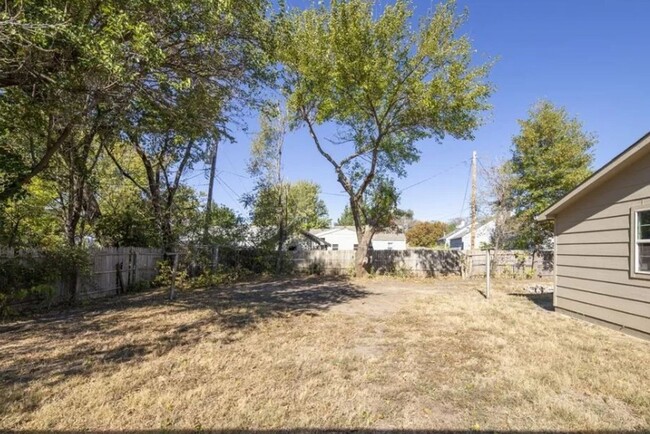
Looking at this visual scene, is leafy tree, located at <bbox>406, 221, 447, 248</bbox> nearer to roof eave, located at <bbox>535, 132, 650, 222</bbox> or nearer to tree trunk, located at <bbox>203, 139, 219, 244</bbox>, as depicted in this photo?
tree trunk, located at <bbox>203, 139, 219, 244</bbox>

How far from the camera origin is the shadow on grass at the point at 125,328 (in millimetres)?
4223

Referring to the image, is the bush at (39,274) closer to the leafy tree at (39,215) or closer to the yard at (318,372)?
the yard at (318,372)

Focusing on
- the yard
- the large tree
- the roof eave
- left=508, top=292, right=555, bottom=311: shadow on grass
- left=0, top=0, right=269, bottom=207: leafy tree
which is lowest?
left=508, top=292, right=555, bottom=311: shadow on grass

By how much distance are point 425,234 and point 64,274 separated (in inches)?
1642

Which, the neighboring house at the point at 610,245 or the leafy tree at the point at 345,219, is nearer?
the neighboring house at the point at 610,245

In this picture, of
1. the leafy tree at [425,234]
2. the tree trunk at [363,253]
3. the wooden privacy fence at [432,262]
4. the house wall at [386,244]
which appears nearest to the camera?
the tree trunk at [363,253]

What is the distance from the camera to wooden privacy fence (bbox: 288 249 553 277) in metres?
16.9

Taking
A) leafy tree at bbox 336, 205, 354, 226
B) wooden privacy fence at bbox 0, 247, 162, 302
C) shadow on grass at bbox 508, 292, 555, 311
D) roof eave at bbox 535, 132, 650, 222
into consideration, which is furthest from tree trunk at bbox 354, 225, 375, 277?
leafy tree at bbox 336, 205, 354, 226

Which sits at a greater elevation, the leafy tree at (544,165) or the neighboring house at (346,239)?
the leafy tree at (544,165)

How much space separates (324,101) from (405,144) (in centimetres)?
424

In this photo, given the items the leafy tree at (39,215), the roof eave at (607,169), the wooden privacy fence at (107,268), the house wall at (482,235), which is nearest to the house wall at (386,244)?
the house wall at (482,235)

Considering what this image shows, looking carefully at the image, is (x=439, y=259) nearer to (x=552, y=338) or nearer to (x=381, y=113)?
(x=381, y=113)

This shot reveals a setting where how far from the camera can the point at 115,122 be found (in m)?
7.57

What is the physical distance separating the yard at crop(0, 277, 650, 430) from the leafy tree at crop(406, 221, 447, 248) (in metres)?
38.4
